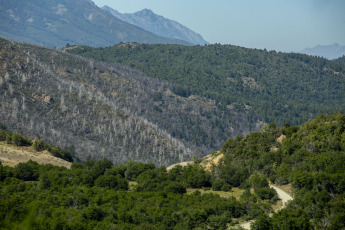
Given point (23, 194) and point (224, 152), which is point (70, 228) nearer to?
point (23, 194)

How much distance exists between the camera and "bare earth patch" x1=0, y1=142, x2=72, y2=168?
6969cm

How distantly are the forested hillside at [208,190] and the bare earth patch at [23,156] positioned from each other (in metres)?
6.63

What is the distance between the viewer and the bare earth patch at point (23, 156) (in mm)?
69688

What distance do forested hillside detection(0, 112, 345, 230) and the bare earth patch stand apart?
261 inches

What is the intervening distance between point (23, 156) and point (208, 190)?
34042 mm

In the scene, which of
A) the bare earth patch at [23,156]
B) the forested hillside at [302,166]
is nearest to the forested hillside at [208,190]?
the forested hillside at [302,166]

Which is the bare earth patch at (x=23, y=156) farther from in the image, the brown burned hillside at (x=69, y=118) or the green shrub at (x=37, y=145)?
the brown burned hillside at (x=69, y=118)

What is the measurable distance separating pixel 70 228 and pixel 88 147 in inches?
3756

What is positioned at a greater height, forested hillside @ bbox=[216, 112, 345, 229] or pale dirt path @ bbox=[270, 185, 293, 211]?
forested hillside @ bbox=[216, 112, 345, 229]

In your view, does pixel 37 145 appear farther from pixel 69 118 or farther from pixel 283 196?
pixel 69 118

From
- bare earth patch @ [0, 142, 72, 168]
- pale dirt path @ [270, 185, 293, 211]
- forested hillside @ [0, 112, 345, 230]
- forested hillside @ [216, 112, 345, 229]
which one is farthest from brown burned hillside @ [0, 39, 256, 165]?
pale dirt path @ [270, 185, 293, 211]

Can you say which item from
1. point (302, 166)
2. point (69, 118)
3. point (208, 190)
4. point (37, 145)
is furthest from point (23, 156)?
point (69, 118)

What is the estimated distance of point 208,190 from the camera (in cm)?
6206

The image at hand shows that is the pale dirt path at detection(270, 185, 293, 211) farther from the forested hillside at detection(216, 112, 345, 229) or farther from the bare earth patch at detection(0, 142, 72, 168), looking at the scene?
the bare earth patch at detection(0, 142, 72, 168)
